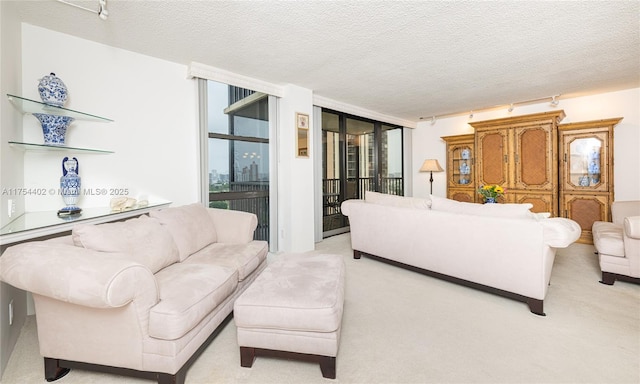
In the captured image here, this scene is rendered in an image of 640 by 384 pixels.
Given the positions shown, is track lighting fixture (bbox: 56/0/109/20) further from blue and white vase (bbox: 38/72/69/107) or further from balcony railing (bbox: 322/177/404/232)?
balcony railing (bbox: 322/177/404/232)

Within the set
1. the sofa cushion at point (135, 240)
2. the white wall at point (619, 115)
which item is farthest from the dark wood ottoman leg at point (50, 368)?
the white wall at point (619, 115)

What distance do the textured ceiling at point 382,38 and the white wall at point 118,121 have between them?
161 millimetres

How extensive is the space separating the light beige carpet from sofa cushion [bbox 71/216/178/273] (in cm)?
66

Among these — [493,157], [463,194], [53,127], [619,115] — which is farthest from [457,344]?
[619,115]

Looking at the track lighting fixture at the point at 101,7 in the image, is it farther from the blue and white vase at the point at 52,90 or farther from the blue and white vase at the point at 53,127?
the blue and white vase at the point at 53,127

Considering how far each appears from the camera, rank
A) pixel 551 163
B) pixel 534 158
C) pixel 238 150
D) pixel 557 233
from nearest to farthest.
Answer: pixel 557 233
pixel 238 150
pixel 551 163
pixel 534 158

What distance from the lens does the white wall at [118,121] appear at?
86.2 inches

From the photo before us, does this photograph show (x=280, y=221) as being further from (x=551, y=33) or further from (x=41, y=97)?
(x=551, y=33)

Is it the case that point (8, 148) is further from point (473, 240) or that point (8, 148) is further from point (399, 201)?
point (473, 240)

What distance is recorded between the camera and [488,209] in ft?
7.78

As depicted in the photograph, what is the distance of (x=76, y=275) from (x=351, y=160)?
445 centimetres

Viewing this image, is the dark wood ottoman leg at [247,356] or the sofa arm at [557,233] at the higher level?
the sofa arm at [557,233]

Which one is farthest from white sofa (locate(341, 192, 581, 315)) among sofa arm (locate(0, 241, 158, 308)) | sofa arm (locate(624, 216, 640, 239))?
sofa arm (locate(0, 241, 158, 308))

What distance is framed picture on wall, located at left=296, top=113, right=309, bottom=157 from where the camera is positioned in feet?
12.2
